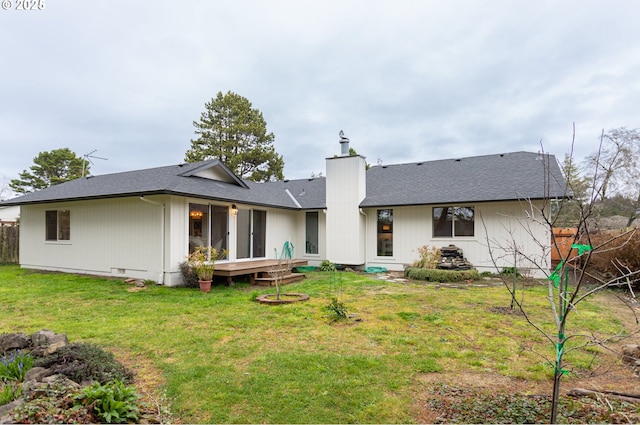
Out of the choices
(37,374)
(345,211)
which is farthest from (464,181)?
(37,374)

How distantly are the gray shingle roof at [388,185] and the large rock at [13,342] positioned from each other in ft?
16.0

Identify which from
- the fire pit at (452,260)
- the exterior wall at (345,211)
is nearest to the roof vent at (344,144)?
the exterior wall at (345,211)

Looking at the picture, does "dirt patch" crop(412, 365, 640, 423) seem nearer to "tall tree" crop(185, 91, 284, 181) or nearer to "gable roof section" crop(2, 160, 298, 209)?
"gable roof section" crop(2, 160, 298, 209)

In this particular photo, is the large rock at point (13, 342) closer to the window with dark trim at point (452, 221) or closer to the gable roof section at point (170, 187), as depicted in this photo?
the gable roof section at point (170, 187)

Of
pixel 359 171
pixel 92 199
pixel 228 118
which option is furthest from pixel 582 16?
pixel 228 118

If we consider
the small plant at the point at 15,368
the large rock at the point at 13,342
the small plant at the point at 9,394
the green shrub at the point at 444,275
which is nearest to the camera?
the small plant at the point at 9,394

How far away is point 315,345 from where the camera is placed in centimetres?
439

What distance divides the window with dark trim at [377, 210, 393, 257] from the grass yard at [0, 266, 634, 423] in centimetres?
427

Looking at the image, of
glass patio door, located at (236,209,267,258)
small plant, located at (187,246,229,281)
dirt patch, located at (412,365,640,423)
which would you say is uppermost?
glass patio door, located at (236,209,267,258)

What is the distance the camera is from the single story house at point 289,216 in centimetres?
948

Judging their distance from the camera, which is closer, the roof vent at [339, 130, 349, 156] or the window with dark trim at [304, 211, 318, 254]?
the roof vent at [339, 130, 349, 156]

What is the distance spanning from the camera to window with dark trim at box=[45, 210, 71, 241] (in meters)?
11.3

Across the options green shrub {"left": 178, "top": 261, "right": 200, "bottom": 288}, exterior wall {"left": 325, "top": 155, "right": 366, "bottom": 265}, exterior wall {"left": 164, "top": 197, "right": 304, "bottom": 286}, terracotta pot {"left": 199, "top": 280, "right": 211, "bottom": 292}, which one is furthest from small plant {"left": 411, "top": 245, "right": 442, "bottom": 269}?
green shrub {"left": 178, "top": 261, "right": 200, "bottom": 288}

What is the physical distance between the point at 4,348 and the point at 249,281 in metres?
6.27
